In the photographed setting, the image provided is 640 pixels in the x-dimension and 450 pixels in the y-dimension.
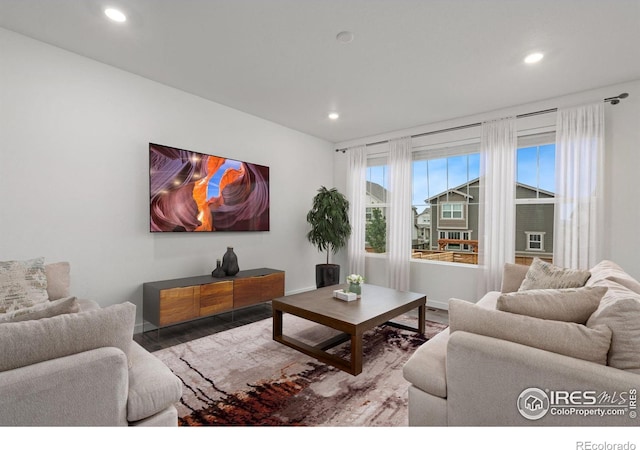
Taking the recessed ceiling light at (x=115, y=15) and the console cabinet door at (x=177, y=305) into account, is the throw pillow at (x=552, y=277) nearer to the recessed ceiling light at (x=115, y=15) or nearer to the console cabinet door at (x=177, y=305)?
the console cabinet door at (x=177, y=305)

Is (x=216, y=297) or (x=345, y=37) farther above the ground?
(x=345, y=37)

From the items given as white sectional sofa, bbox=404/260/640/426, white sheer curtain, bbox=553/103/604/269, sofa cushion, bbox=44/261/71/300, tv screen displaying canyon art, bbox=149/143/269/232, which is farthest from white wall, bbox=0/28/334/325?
white sheer curtain, bbox=553/103/604/269

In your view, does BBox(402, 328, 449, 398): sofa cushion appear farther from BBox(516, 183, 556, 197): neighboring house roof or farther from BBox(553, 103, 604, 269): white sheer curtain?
BBox(516, 183, 556, 197): neighboring house roof

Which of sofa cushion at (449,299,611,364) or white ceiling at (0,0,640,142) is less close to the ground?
white ceiling at (0,0,640,142)

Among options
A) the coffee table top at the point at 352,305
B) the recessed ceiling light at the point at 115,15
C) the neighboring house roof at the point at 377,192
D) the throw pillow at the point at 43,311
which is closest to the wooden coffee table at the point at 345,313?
the coffee table top at the point at 352,305

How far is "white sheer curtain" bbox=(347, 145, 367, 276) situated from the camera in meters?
5.21

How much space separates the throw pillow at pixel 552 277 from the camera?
7.10ft

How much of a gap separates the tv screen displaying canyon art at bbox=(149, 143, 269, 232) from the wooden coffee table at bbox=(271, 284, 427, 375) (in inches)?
60.0

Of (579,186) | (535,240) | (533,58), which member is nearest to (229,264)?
(533,58)

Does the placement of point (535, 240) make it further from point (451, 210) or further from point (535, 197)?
point (451, 210)

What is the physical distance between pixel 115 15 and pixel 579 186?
15.5 ft

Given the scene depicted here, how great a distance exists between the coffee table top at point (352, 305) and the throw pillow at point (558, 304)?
1.14 metres

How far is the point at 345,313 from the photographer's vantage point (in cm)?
252
